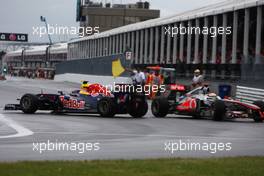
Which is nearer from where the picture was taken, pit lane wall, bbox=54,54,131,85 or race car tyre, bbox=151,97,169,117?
race car tyre, bbox=151,97,169,117

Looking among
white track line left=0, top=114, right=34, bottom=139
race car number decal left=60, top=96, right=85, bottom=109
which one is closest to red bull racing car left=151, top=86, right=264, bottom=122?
race car number decal left=60, top=96, right=85, bottom=109

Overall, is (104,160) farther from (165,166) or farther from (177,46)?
(177,46)

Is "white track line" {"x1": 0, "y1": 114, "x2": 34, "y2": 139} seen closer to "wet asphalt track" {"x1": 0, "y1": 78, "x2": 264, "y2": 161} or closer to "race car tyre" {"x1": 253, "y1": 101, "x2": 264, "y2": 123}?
"wet asphalt track" {"x1": 0, "y1": 78, "x2": 264, "y2": 161}

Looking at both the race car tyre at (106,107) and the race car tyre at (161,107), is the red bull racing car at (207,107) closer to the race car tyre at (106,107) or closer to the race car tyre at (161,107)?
the race car tyre at (161,107)

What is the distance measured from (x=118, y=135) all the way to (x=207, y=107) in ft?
22.1

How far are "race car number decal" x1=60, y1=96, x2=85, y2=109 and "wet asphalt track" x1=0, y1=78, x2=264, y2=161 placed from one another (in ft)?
2.02

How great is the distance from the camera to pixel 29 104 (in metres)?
21.2

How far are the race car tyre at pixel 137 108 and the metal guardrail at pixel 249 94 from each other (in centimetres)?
748

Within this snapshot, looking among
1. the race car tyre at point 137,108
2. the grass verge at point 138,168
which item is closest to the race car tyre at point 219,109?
the race car tyre at point 137,108

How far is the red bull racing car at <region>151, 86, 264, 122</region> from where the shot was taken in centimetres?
2061

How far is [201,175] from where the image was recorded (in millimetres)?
9023

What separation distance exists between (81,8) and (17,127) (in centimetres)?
4619

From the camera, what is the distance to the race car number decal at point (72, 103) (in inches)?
829

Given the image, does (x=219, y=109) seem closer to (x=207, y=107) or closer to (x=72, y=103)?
(x=207, y=107)
